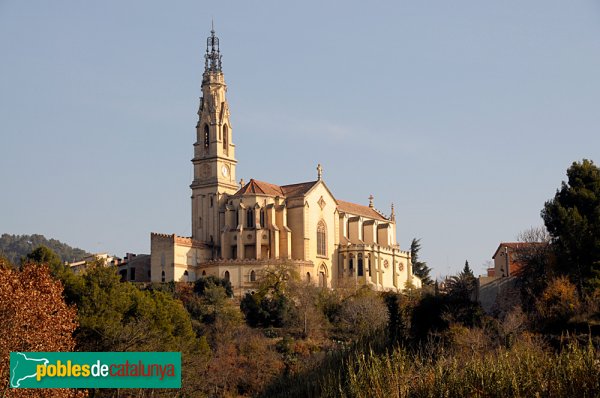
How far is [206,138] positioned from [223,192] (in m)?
5.85

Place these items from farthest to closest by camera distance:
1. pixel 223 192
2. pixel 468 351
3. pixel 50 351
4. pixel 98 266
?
pixel 223 192 < pixel 98 266 < pixel 468 351 < pixel 50 351

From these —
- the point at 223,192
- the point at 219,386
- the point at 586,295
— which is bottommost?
the point at 219,386

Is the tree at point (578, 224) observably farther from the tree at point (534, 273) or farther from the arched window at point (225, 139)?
the arched window at point (225, 139)

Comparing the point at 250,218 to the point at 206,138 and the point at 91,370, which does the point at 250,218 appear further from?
the point at 91,370

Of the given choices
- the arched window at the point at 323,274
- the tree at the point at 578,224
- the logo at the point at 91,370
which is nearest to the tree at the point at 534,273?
the tree at the point at 578,224

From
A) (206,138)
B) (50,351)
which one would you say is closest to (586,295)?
(50,351)

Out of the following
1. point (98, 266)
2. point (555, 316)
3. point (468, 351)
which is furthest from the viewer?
point (98, 266)

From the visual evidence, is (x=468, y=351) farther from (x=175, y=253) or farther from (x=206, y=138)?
(x=206, y=138)

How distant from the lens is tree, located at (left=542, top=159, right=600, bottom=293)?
→ 1810 inches

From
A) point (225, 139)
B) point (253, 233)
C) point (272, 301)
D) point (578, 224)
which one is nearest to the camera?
point (578, 224)

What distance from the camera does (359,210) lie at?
95.4 m

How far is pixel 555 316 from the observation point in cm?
4306

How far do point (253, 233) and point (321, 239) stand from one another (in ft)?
20.4

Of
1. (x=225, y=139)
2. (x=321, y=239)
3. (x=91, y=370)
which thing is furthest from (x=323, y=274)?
(x=91, y=370)
